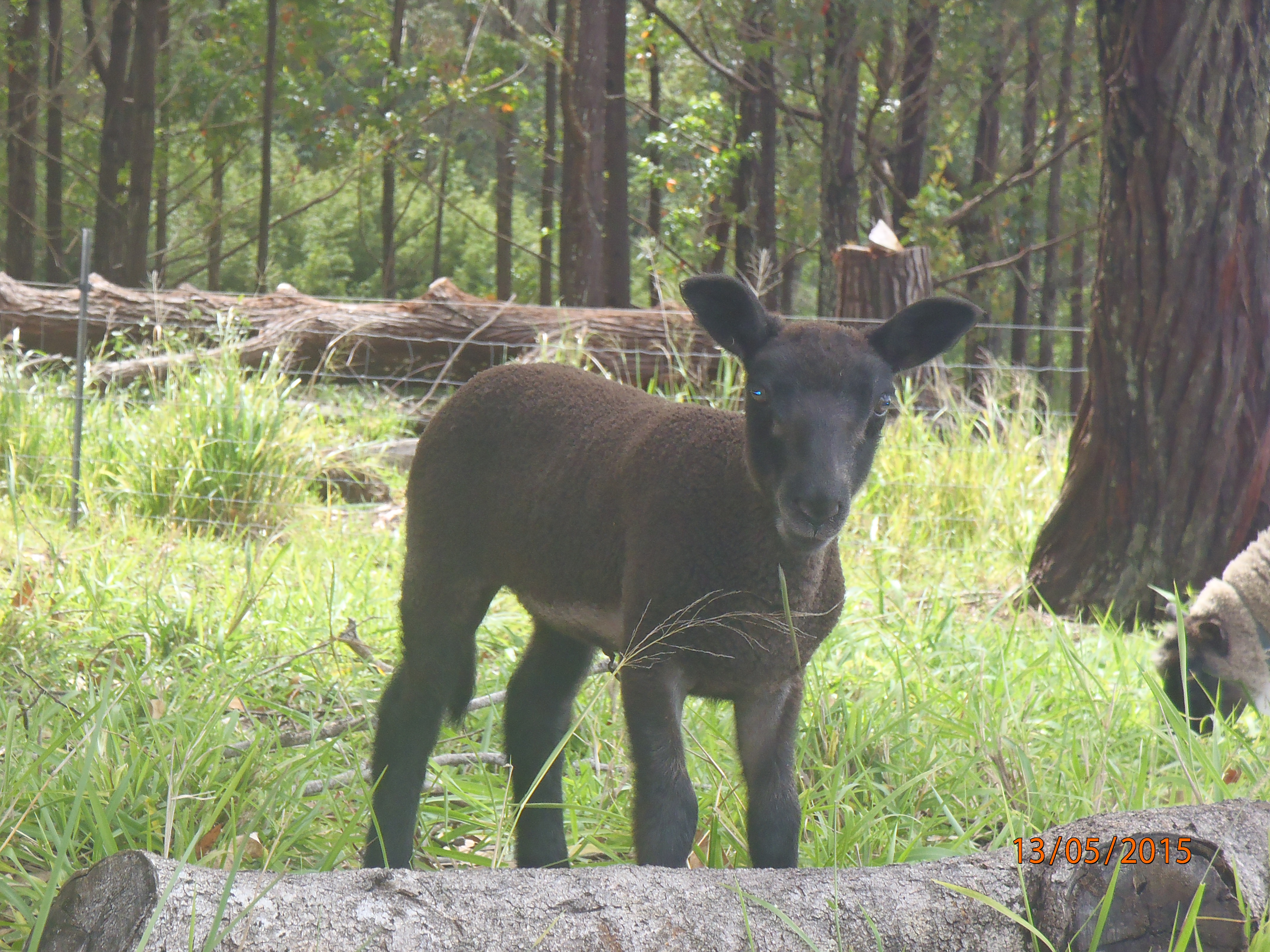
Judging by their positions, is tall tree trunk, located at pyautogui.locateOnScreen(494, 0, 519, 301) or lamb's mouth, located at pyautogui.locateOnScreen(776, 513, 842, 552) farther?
tall tree trunk, located at pyautogui.locateOnScreen(494, 0, 519, 301)

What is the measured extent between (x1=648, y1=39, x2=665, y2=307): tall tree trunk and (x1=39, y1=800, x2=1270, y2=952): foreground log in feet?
47.3

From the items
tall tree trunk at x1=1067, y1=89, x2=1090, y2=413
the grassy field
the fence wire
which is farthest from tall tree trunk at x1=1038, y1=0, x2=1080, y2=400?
the grassy field

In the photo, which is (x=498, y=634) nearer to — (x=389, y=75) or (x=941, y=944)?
(x=941, y=944)

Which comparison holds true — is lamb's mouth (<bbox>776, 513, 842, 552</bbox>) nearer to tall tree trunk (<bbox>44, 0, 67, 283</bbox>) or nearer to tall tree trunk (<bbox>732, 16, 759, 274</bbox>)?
tall tree trunk (<bbox>732, 16, 759, 274</bbox>)

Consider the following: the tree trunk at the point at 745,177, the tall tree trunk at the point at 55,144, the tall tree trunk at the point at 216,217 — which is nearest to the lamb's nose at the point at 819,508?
the tree trunk at the point at 745,177

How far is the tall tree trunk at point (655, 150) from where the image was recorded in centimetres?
1814

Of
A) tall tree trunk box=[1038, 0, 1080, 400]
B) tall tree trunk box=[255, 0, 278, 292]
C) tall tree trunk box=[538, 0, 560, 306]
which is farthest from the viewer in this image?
tall tree trunk box=[538, 0, 560, 306]

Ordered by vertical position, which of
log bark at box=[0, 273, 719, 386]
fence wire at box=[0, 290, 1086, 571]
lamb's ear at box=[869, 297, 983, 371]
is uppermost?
log bark at box=[0, 273, 719, 386]

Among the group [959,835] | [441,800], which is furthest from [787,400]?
[441,800]

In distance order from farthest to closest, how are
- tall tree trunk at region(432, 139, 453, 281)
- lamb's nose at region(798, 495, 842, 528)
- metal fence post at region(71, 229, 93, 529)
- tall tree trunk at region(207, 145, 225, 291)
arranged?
tall tree trunk at region(432, 139, 453, 281), tall tree trunk at region(207, 145, 225, 291), metal fence post at region(71, 229, 93, 529), lamb's nose at region(798, 495, 842, 528)

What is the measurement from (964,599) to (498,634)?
8.73ft

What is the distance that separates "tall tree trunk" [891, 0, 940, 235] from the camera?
15328 mm

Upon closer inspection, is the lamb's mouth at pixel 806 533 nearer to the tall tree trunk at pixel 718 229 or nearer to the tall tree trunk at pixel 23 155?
the tall tree trunk at pixel 718 229

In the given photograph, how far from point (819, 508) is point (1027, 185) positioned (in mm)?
18286
